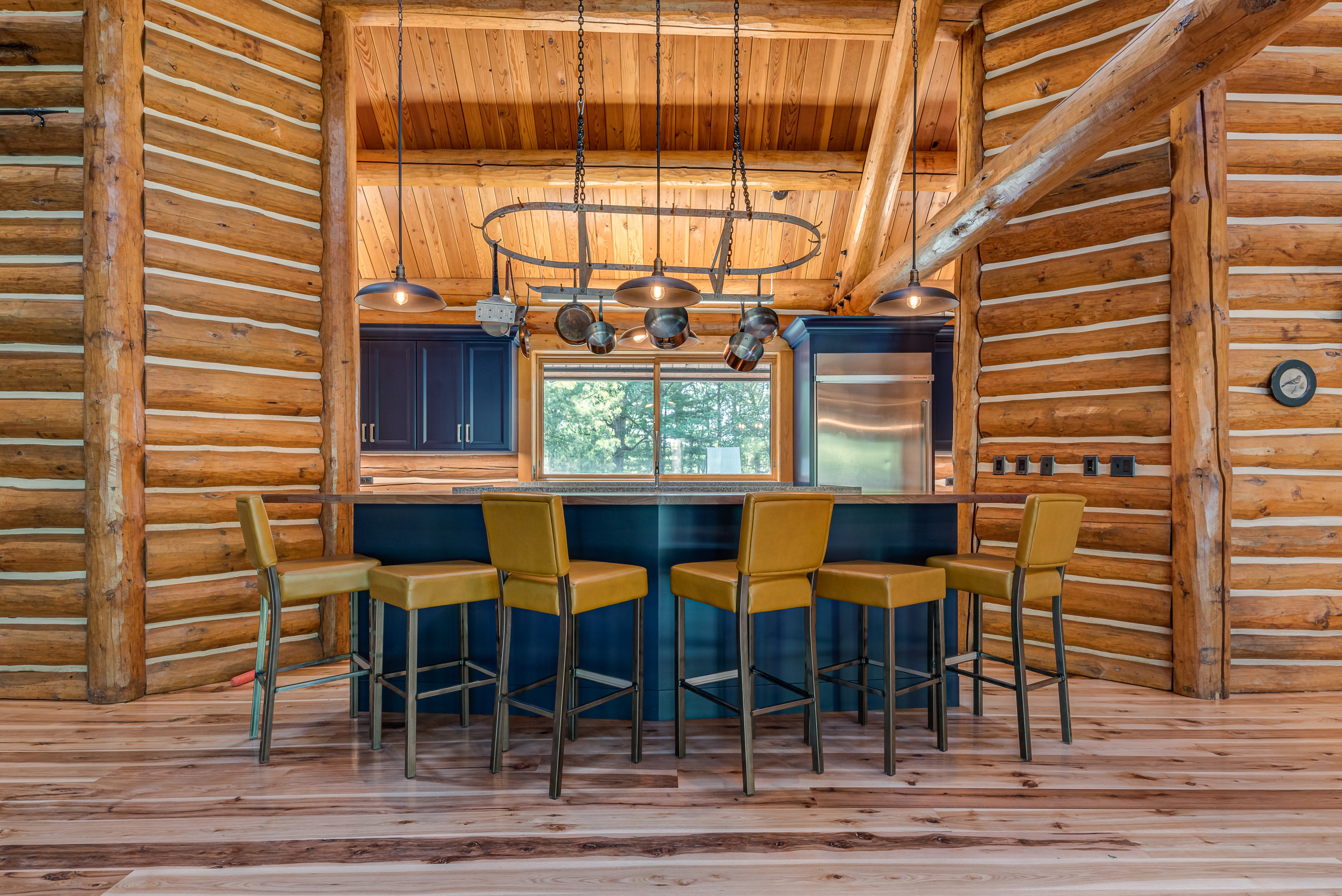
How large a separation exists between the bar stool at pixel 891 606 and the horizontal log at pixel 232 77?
4.07m

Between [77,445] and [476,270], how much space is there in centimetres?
430

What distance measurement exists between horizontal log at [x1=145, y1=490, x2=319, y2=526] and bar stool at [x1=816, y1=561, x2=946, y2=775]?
2.95 meters

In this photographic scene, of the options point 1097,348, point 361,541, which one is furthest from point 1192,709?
point 361,541

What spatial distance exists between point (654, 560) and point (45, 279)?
3413 millimetres

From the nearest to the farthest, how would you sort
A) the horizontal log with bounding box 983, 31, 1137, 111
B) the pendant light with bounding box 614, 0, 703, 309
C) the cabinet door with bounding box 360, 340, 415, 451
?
1. the pendant light with bounding box 614, 0, 703, 309
2. the horizontal log with bounding box 983, 31, 1137, 111
3. the cabinet door with bounding box 360, 340, 415, 451

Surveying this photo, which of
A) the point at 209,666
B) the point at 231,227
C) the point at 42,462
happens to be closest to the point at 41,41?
the point at 231,227

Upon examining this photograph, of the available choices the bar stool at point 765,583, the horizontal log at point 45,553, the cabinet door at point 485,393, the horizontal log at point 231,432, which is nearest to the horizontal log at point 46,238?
the horizontal log at point 231,432

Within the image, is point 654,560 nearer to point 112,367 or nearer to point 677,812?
point 677,812

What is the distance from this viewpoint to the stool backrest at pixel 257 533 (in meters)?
2.64

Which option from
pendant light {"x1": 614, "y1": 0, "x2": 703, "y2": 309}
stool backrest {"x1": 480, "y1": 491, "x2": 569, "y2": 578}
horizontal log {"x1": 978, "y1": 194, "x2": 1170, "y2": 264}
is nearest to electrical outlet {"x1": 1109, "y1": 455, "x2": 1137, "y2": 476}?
horizontal log {"x1": 978, "y1": 194, "x2": 1170, "y2": 264}

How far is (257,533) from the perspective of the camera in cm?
264

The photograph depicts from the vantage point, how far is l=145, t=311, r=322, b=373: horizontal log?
11.6ft

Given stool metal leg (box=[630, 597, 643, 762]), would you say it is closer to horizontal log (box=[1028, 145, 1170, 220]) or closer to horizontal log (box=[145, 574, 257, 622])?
horizontal log (box=[145, 574, 257, 622])

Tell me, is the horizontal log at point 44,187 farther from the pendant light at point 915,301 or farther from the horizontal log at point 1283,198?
the horizontal log at point 1283,198
